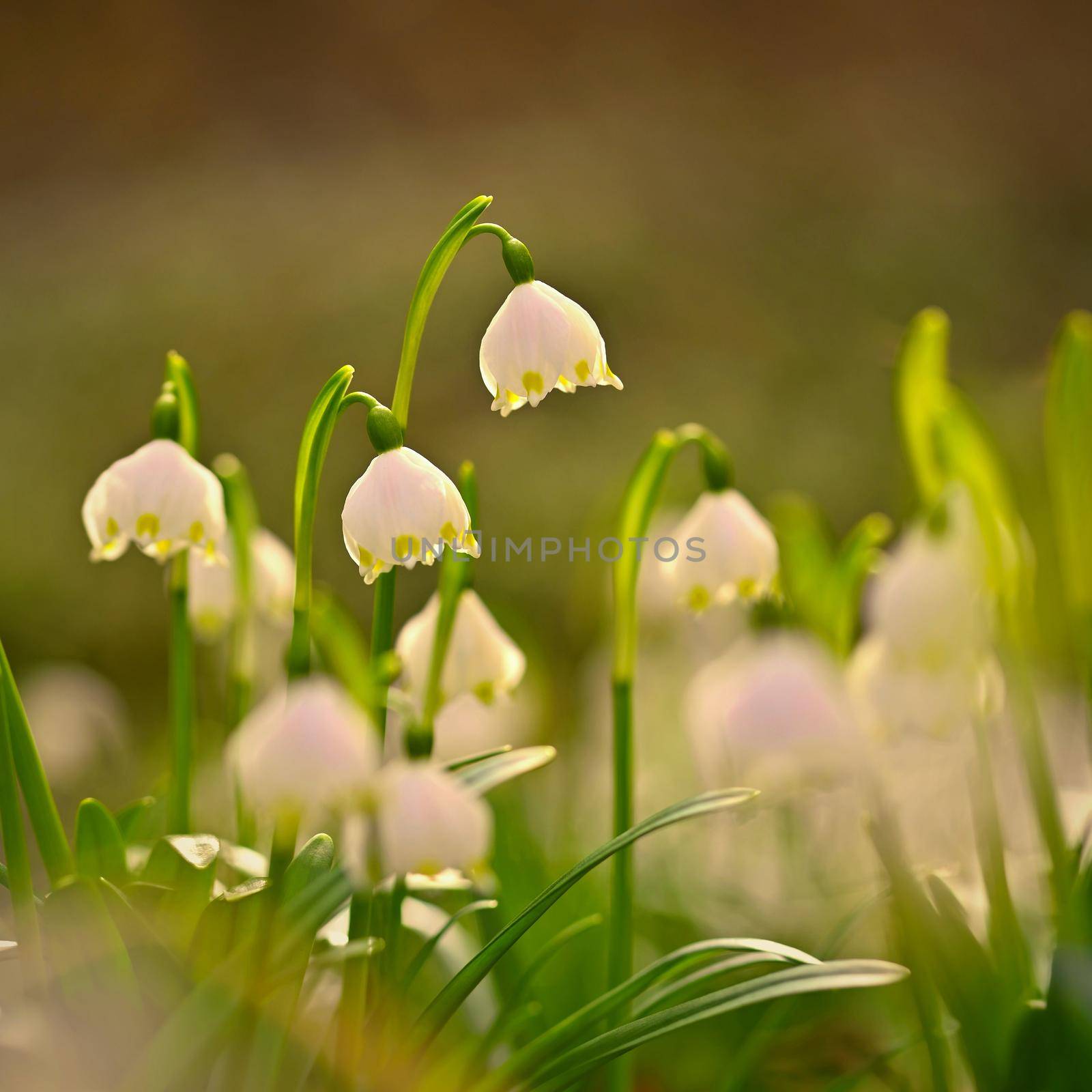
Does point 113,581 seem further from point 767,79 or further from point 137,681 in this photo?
point 767,79

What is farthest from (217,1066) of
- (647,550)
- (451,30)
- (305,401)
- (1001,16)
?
(1001,16)

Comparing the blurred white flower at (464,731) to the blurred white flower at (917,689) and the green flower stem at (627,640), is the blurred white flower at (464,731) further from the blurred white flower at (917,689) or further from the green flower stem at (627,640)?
the blurred white flower at (917,689)

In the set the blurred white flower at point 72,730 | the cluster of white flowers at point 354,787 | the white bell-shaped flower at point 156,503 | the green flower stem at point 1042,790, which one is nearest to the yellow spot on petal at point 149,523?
the white bell-shaped flower at point 156,503

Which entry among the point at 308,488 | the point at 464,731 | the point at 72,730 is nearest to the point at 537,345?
the point at 308,488

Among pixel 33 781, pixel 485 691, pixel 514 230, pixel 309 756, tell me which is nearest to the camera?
pixel 309 756

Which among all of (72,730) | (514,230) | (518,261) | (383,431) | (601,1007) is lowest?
(72,730)

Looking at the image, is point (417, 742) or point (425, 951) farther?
point (425, 951)

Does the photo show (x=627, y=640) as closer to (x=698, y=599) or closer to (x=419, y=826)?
(x=698, y=599)

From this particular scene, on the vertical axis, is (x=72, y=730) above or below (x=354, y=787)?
below
